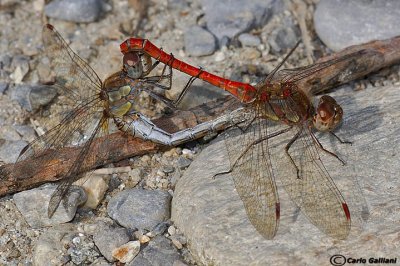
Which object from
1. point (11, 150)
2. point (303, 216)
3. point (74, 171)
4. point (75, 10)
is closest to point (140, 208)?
point (74, 171)

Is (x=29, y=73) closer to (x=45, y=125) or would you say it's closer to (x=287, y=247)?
(x=45, y=125)

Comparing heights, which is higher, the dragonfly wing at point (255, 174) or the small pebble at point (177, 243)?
the dragonfly wing at point (255, 174)

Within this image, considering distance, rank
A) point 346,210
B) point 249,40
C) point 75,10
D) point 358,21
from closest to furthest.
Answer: point 346,210 < point 358,21 < point 249,40 < point 75,10

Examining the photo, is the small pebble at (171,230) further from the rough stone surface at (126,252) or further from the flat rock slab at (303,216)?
the rough stone surface at (126,252)

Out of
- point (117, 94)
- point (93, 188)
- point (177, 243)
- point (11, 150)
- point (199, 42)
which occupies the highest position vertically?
point (199, 42)

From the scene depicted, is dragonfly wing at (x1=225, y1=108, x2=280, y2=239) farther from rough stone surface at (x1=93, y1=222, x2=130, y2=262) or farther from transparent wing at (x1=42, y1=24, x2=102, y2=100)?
transparent wing at (x1=42, y1=24, x2=102, y2=100)

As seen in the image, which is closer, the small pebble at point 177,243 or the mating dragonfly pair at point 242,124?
the mating dragonfly pair at point 242,124

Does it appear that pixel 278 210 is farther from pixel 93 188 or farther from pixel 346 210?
pixel 93 188

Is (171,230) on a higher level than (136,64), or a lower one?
lower

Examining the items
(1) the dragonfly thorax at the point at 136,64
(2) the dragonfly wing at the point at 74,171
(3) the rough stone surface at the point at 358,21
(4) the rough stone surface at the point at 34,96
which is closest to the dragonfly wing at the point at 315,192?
(1) the dragonfly thorax at the point at 136,64
